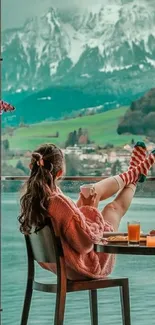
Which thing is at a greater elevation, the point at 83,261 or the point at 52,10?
the point at 52,10

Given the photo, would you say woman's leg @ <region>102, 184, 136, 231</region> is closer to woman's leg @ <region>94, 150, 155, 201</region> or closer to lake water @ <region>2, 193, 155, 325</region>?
woman's leg @ <region>94, 150, 155, 201</region>

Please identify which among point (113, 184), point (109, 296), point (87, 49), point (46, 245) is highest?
point (87, 49)

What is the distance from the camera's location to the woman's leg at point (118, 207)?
5734mm

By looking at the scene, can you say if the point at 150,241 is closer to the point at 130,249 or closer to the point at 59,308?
the point at 130,249

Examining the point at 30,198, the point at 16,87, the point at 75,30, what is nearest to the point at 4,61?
the point at 16,87

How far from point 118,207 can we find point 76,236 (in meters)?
0.78

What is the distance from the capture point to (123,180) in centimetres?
596

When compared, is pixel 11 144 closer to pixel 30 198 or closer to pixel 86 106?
pixel 86 106

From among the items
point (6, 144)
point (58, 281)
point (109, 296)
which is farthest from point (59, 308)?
point (6, 144)

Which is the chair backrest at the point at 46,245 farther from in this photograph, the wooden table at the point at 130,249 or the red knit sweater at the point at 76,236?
the wooden table at the point at 130,249

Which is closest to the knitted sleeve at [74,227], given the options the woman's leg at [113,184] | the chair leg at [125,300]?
the chair leg at [125,300]

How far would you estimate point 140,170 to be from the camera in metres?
6.10

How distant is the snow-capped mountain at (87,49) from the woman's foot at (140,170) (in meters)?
0.87

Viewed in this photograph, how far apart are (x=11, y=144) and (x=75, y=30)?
3.32ft
